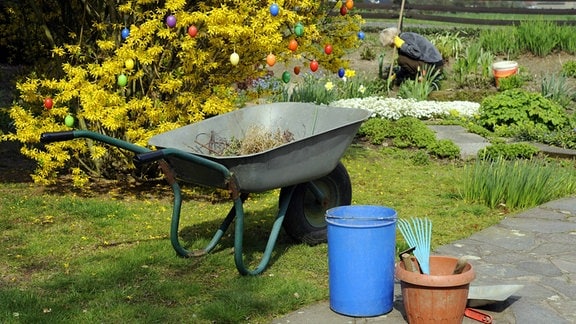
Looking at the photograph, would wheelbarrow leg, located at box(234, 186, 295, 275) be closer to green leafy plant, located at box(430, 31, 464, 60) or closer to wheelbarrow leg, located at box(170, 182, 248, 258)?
wheelbarrow leg, located at box(170, 182, 248, 258)

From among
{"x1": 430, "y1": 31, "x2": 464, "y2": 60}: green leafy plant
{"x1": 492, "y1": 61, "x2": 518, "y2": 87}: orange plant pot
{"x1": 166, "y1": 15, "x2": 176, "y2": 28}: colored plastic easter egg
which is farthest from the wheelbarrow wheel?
{"x1": 430, "y1": 31, "x2": 464, "y2": 60}: green leafy plant

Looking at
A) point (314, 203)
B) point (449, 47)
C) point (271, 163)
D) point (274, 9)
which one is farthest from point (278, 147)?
point (449, 47)

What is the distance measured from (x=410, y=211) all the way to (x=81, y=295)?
3.06 metres

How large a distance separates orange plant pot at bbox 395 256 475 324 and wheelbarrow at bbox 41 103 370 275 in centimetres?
111

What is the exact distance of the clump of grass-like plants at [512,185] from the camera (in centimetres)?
A: 690

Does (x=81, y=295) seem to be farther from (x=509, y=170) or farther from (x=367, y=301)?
(x=509, y=170)

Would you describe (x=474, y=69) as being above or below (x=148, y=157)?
below

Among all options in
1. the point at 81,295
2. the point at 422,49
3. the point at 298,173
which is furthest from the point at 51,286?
the point at 422,49

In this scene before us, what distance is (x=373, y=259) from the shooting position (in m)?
4.50

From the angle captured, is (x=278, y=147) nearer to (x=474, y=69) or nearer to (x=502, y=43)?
(x=474, y=69)

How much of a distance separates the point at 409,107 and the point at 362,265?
6486 mm

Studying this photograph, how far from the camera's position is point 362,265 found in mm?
4500

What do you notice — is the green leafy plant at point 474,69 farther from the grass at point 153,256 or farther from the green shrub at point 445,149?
the grass at point 153,256

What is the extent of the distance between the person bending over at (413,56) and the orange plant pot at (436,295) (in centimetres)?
923
